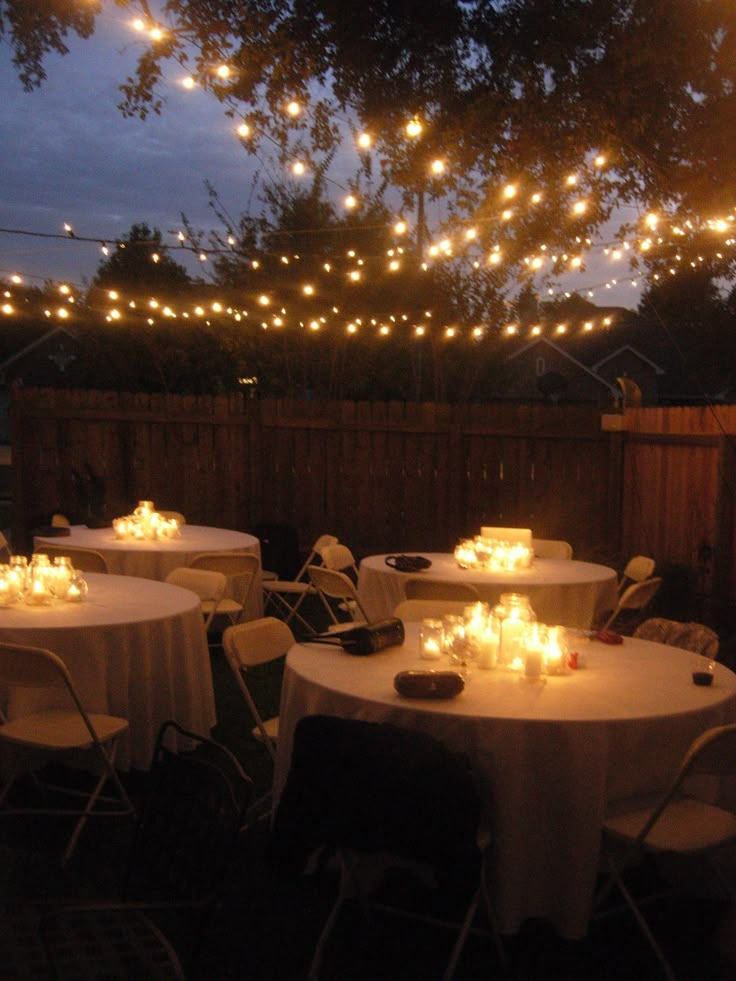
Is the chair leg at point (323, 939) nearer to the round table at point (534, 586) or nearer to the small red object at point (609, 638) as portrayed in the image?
the small red object at point (609, 638)

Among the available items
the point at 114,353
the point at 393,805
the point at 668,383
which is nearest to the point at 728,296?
the point at 393,805

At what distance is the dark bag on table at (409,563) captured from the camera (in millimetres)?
5730

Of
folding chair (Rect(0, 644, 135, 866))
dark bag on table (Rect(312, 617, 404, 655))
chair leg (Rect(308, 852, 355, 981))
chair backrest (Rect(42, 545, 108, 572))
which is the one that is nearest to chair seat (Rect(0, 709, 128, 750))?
folding chair (Rect(0, 644, 135, 866))

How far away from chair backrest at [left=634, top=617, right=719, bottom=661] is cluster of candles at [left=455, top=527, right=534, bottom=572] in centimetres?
155

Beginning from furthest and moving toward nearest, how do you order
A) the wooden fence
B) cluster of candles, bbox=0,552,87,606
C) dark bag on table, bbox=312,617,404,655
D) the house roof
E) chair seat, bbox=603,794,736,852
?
the house roof
the wooden fence
cluster of candles, bbox=0,552,87,606
dark bag on table, bbox=312,617,404,655
chair seat, bbox=603,794,736,852

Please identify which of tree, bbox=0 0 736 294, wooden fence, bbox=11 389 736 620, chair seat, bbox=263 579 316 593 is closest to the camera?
chair seat, bbox=263 579 316 593

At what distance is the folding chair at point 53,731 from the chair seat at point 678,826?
72.4 inches

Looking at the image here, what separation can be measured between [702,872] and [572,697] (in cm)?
86

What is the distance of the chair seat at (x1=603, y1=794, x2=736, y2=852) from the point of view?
2.69 meters

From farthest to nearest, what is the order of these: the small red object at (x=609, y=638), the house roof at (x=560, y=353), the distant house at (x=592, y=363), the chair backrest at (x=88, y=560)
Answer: the distant house at (x=592, y=363) → the house roof at (x=560, y=353) → the chair backrest at (x=88, y=560) → the small red object at (x=609, y=638)

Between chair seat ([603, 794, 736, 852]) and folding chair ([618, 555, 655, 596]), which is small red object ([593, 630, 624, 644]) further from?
folding chair ([618, 555, 655, 596])

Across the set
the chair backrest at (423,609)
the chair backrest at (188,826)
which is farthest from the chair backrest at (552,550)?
the chair backrest at (188,826)

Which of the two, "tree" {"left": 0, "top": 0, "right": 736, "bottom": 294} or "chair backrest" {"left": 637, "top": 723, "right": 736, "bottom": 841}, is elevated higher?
"tree" {"left": 0, "top": 0, "right": 736, "bottom": 294}

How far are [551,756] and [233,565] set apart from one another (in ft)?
12.1
